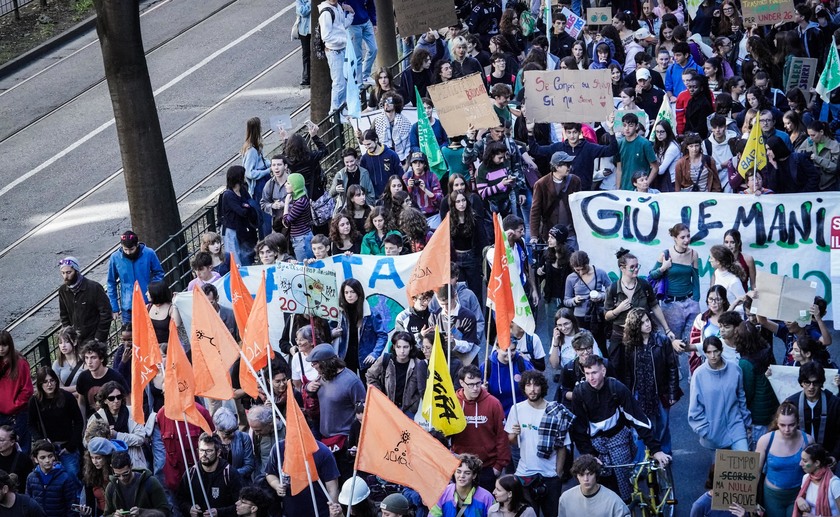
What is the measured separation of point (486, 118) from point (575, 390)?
5.92 m

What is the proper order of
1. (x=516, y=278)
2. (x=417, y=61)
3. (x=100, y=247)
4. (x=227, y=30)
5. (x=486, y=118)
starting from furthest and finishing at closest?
(x=227, y=30)
(x=100, y=247)
(x=417, y=61)
(x=486, y=118)
(x=516, y=278)

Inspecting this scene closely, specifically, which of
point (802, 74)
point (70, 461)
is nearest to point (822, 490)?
point (70, 461)

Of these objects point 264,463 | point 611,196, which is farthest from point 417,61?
point 264,463

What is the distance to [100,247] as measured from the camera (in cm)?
2131

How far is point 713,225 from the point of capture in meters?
14.8

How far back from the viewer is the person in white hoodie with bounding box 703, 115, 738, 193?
52.4 feet

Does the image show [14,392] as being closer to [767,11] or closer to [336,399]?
[336,399]

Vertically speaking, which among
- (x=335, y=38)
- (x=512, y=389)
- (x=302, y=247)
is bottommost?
(x=302, y=247)

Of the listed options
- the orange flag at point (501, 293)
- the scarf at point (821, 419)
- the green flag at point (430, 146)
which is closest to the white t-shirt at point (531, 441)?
the orange flag at point (501, 293)

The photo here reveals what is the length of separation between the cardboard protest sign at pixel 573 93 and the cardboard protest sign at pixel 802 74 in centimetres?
317

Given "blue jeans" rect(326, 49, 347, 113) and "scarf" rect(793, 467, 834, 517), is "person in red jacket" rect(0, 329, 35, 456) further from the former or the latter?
"blue jeans" rect(326, 49, 347, 113)

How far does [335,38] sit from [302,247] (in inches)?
219

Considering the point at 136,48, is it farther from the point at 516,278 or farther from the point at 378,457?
the point at 378,457

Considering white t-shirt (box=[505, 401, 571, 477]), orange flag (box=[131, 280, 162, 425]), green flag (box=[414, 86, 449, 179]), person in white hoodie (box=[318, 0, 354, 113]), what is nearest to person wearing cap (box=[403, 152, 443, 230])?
green flag (box=[414, 86, 449, 179])
